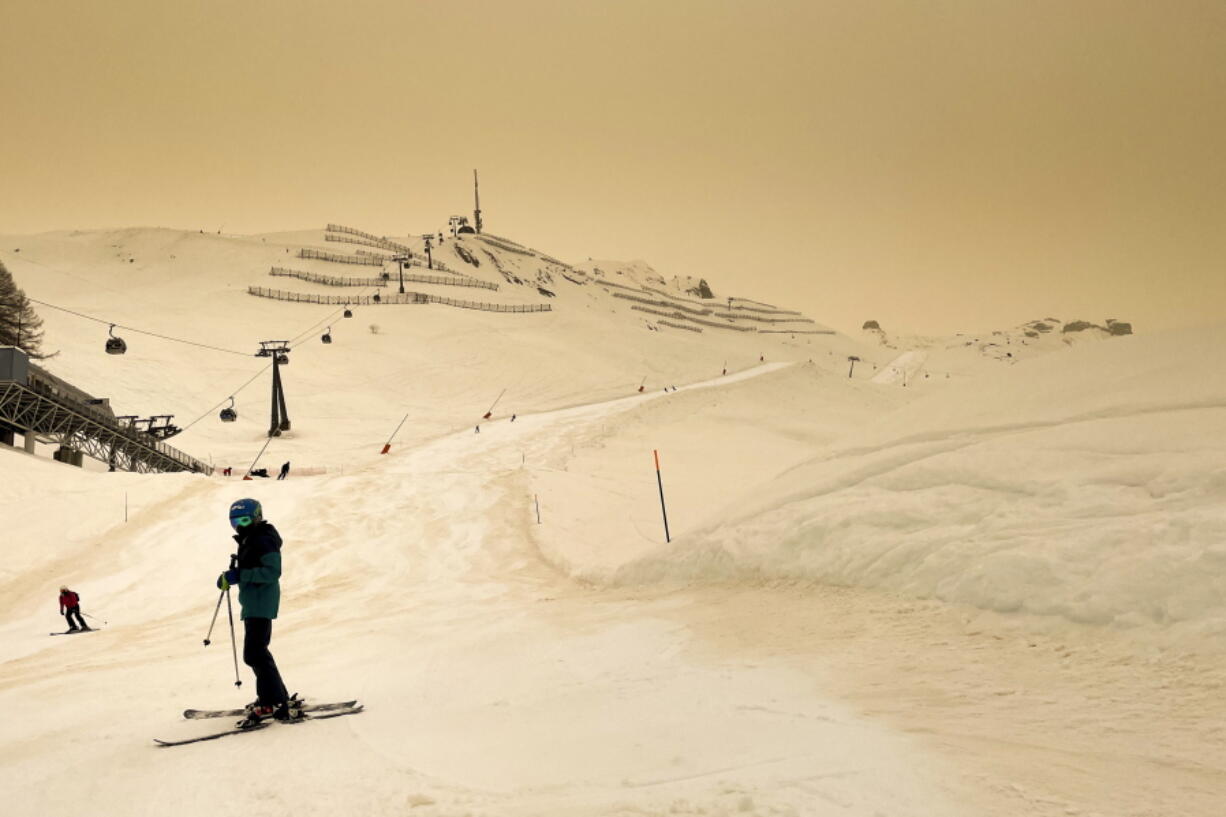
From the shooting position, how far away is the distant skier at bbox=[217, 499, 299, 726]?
22.5ft

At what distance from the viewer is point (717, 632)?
8703mm

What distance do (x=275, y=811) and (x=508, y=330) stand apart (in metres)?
71.0

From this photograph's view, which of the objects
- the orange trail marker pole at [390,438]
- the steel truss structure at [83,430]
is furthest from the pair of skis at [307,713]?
the orange trail marker pole at [390,438]

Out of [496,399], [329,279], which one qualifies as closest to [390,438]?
[496,399]

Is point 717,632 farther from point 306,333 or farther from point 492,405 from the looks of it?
point 306,333

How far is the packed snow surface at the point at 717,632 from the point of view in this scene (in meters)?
4.90

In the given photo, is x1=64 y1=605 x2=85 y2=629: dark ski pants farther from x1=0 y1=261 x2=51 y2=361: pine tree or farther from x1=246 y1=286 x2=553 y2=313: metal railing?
x1=246 y1=286 x2=553 y2=313: metal railing

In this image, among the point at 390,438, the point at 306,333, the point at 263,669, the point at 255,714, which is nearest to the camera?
the point at 255,714

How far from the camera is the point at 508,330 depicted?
74.5 m

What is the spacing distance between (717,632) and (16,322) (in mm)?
50741

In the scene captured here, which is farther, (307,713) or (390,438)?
(390,438)

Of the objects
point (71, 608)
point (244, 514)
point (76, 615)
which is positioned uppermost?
point (244, 514)

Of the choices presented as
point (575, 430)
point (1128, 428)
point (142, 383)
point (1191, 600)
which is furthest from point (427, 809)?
point (142, 383)

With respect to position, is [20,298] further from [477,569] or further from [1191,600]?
[1191,600]
